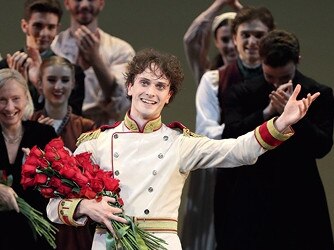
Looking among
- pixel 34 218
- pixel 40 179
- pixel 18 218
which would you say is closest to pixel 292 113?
pixel 40 179

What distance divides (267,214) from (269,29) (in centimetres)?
107

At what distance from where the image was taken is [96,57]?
538cm

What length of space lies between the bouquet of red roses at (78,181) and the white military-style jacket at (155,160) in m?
0.06

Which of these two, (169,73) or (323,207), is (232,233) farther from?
(169,73)

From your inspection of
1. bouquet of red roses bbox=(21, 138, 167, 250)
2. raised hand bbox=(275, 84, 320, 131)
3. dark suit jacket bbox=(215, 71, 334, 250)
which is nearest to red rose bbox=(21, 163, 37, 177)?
bouquet of red roses bbox=(21, 138, 167, 250)

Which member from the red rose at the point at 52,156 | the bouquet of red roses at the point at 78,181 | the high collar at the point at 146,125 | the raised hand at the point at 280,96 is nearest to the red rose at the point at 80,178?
the bouquet of red roses at the point at 78,181

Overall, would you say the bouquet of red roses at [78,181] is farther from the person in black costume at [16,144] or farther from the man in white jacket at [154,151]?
the person in black costume at [16,144]

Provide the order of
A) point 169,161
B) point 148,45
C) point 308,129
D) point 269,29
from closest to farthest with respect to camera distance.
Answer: point 169,161
point 308,129
point 269,29
point 148,45

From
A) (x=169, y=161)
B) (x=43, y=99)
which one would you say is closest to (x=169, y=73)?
(x=169, y=161)

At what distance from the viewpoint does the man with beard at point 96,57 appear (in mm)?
5371

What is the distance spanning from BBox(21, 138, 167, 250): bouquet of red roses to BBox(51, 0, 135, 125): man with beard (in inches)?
75.3

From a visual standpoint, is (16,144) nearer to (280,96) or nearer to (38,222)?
(38,222)

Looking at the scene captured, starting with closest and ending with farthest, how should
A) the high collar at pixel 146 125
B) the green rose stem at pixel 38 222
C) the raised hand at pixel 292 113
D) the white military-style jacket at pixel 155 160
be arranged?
the raised hand at pixel 292 113 < the white military-style jacket at pixel 155 160 < the high collar at pixel 146 125 < the green rose stem at pixel 38 222

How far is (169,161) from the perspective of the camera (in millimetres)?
3529
